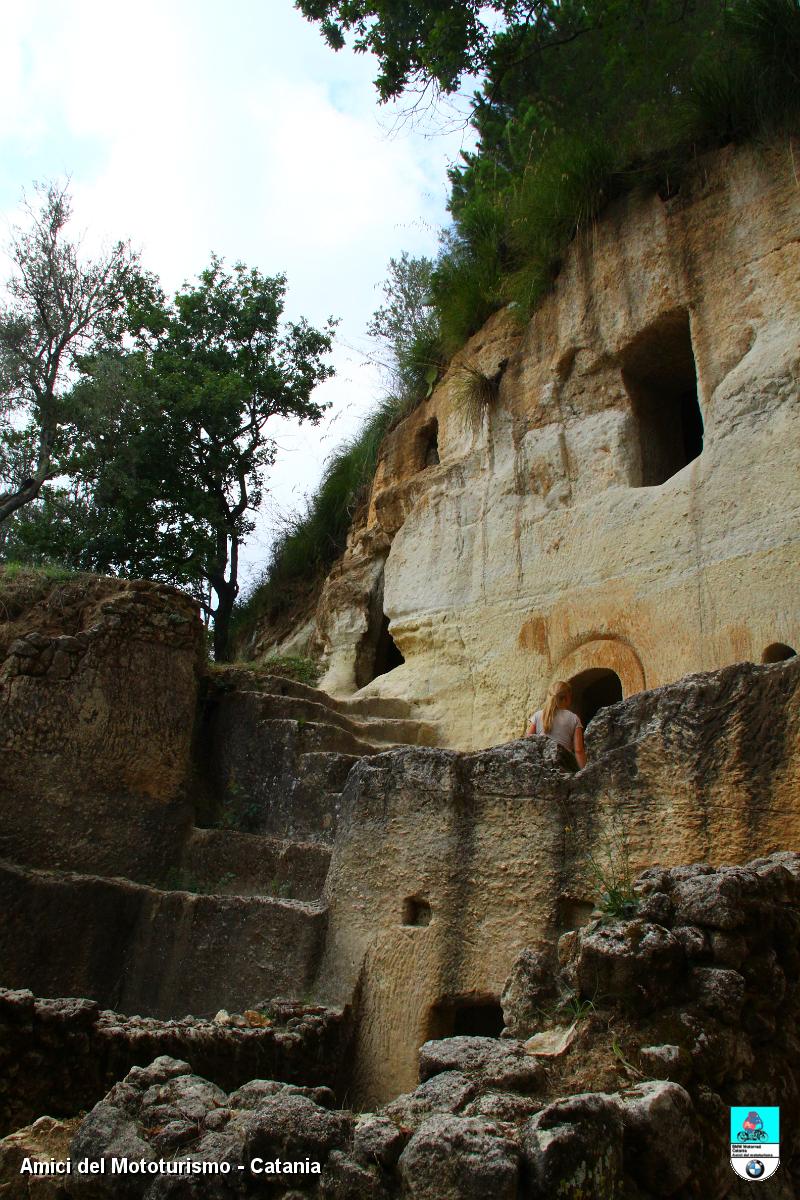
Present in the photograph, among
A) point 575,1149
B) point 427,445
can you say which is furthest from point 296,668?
point 575,1149

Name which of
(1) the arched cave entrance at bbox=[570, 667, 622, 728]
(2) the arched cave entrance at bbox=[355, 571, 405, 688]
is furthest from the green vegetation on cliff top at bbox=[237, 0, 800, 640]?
(1) the arched cave entrance at bbox=[570, 667, 622, 728]

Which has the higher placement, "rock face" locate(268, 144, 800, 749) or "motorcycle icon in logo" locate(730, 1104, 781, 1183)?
"rock face" locate(268, 144, 800, 749)

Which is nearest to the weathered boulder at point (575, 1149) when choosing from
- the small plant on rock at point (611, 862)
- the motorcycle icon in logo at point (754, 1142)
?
the motorcycle icon in logo at point (754, 1142)

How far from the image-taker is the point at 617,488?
9.14 m

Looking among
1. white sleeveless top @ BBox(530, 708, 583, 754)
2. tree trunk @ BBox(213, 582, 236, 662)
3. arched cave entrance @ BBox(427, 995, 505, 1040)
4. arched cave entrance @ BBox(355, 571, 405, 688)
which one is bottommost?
arched cave entrance @ BBox(427, 995, 505, 1040)

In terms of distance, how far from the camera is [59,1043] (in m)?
3.96

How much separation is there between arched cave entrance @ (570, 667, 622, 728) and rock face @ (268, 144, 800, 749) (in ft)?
0.11

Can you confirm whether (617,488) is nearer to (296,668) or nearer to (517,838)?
(296,668)

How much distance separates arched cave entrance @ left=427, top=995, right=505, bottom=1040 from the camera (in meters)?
4.50

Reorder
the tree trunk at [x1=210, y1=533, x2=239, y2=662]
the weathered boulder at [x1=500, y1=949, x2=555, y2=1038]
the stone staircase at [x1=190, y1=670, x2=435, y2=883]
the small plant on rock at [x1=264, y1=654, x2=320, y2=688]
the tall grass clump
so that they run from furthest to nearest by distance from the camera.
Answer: the tree trunk at [x1=210, y1=533, x2=239, y2=662] → the small plant on rock at [x1=264, y1=654, x2=320, y2=688] → the tall grass clump → the stone staircase at [x1=190, y1=670, x2=435, y2=883] → the weathered boulder at [x1=500, y1=949, x2=555, y2=1038]

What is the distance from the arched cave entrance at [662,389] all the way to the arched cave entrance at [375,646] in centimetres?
386

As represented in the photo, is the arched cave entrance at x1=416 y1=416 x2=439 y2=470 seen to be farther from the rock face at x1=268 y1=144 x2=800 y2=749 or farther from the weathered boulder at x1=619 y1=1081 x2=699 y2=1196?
the weathered boulder at x1=619 y1=1081 x2=699 y2=1196

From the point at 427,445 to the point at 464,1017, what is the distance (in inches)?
333

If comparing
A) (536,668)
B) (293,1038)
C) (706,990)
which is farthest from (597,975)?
(536,668)
